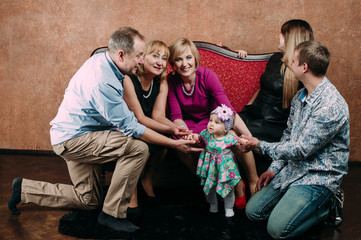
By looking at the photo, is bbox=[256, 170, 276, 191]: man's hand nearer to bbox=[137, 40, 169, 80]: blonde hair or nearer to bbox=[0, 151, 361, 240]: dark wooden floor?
bbox=[0, 151, 361, 240]: dark wooden floor

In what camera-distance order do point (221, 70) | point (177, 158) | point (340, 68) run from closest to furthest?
point (177, 158)
point (221, 70)
point (340, 68)

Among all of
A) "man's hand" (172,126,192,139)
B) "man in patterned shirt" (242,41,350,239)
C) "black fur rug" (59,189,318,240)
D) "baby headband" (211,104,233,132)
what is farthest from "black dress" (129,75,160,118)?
"man in patterned shirt" (242,41,350,239)

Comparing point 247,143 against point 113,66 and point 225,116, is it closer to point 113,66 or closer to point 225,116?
point 225,116

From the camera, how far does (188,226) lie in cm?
244

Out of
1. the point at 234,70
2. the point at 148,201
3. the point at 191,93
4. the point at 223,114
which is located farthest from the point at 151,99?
the point at 234,70

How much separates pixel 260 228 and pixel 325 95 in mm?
997

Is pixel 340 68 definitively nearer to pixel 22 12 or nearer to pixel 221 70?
pixel 221 70

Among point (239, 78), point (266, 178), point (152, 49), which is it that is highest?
point (152, 49)

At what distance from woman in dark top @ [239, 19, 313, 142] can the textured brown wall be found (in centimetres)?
82

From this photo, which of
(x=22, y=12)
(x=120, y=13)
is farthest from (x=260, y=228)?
(x=22, y=12)

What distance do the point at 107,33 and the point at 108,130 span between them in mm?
1868

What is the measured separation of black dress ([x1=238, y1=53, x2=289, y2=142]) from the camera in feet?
9.61

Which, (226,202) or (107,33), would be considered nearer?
(226,202)

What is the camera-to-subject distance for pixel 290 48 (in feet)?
9.82
